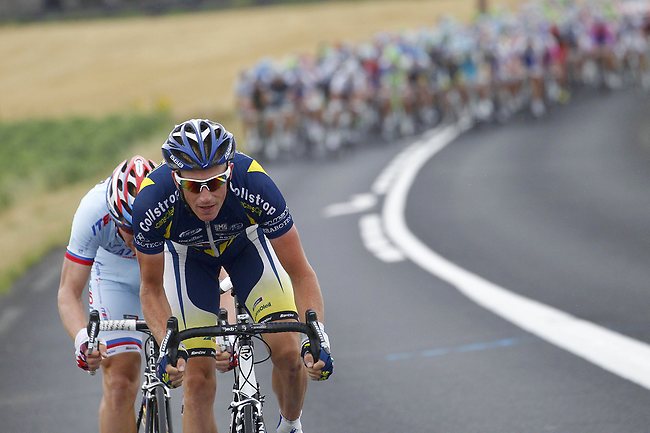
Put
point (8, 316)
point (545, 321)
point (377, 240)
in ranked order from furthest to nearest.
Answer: point (377, 240)
point (8, 316)
point (545, 321)

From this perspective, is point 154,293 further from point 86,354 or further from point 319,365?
point 319,365

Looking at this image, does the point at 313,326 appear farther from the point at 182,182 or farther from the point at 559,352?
the point at 559,352

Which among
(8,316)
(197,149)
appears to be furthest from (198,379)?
(8,316)

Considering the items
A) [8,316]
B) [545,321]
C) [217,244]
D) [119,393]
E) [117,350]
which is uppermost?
[217,244]

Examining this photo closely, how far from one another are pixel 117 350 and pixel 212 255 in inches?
28.4

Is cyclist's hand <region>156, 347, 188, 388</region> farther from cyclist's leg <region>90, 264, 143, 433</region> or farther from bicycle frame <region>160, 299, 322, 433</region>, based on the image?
cyclist's leg <region>90, 264, 143, 433</region>

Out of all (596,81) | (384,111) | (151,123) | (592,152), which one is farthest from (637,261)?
(151,123)

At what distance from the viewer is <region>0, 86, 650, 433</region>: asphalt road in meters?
7.88

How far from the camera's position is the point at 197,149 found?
18.7ft

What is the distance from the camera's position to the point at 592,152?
25.1 metres

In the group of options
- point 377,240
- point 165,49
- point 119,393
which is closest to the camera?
point 119,393

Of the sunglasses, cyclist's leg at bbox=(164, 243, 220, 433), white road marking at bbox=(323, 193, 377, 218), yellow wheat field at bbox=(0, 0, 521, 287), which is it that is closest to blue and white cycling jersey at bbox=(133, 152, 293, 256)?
the sunglasses

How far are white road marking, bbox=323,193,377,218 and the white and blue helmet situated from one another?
44.0 ft

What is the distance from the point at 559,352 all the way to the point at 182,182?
13.6 feet
